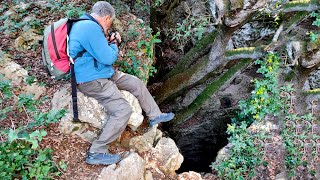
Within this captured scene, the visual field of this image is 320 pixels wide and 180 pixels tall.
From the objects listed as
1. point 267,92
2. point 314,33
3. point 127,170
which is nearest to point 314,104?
point 267,92

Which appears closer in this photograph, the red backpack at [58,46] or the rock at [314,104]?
the red backpack at [58,46]

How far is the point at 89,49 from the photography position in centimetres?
416

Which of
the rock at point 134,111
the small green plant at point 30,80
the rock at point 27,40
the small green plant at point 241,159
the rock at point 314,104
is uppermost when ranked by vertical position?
the rock at point 27,40

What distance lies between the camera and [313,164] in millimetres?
6410

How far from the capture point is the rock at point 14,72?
212 inches

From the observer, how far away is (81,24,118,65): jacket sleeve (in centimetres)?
406

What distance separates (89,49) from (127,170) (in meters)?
1.82

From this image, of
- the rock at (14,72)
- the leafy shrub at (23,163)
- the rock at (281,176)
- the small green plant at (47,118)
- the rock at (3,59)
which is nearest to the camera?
the leafy shrub at (23,163)

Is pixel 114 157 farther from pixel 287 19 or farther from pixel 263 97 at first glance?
pixel 287 19

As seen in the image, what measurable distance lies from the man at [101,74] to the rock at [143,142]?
0.58m

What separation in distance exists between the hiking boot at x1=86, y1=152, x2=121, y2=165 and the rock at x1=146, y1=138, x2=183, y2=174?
757 millimetres

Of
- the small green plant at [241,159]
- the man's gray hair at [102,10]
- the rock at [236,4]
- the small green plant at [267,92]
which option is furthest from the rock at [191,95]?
the man's gray hair at [102,10]

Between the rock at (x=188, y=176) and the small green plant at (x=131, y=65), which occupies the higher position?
the small green plant at (x=131, y=65)

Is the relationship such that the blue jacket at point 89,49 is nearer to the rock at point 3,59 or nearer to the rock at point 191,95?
the rock at point 3,59
